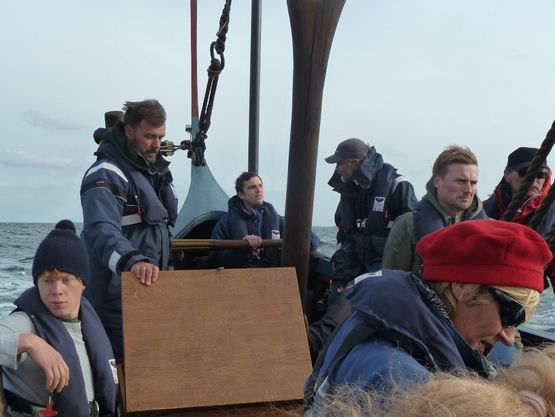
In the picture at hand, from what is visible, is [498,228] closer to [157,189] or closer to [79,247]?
[79,247]

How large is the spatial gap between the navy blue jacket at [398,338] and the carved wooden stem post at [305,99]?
1.98 meters

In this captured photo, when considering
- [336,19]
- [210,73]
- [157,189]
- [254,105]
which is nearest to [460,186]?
[336,19]

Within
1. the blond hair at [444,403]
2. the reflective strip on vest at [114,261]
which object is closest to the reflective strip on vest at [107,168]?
the reflective strip on vest at [114,261]

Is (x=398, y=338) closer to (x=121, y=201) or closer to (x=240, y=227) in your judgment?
(x=121, y=201)

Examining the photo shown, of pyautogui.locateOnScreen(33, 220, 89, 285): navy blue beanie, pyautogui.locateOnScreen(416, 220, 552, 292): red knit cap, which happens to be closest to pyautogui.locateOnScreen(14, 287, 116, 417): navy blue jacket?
pyautogui.locateOnScreen(33, 220, 89, 285): navy blue beanie

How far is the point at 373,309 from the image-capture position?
1.30 m

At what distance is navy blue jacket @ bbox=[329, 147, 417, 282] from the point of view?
4.07 metres

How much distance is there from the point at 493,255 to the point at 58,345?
1.76m

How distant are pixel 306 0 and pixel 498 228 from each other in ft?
6.74

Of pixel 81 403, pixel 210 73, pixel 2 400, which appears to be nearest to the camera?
pixel 2 400

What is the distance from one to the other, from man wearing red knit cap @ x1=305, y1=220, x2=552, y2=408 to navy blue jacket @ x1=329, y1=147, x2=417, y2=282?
105 inches

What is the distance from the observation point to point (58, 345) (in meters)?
2.42

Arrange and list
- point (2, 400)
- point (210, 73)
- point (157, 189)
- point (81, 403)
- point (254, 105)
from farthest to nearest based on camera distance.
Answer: point (254, 105) → point (210, 73) → point (157, 189) → point (81, 403) → point (2, 400)

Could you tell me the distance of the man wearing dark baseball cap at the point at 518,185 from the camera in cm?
378
